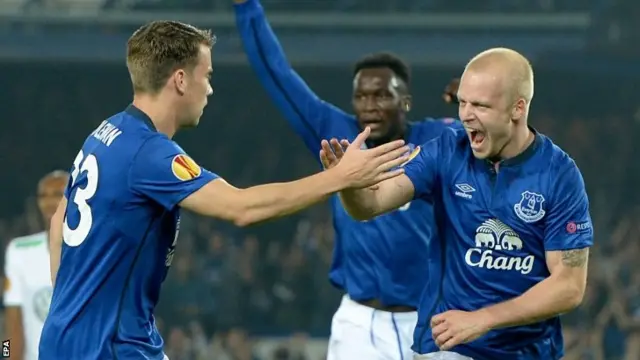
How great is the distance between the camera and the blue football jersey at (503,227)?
4203 millimetres

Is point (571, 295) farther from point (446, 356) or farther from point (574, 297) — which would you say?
point (446, 356)

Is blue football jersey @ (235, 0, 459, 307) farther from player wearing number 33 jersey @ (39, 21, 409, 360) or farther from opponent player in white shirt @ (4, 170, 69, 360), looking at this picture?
player wearing number 33 jersey @ (39, 21, 409, 360)

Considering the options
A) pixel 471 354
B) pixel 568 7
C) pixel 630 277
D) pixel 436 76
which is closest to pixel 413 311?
pixel 471 354

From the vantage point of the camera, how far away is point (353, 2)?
485 inches

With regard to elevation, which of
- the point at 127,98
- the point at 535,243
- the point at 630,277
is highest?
the point at 127,98

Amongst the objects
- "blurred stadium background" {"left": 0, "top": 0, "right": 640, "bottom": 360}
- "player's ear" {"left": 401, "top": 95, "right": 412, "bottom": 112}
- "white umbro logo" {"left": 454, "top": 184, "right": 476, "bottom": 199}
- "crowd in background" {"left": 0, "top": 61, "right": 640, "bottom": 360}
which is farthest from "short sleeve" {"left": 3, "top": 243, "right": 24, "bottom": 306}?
"blurred stadium background" {"left": 0, "top": 0, "right": 640, "bottom": 360}

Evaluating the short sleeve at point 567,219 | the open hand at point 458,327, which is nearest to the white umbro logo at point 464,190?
the short sleeve at point 567,219

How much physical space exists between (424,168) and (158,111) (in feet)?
3.33

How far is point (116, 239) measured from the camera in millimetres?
→ 3791

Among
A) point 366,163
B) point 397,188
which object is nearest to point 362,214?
point 397,188

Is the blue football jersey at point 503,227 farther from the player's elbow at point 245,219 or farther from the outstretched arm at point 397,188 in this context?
the player's elbow at point 245,219

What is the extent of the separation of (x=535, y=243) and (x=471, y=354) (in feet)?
1.50

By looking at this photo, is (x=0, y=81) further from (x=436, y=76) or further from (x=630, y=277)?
(x=630, y=277)

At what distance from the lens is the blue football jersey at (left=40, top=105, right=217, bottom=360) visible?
3738 mm
